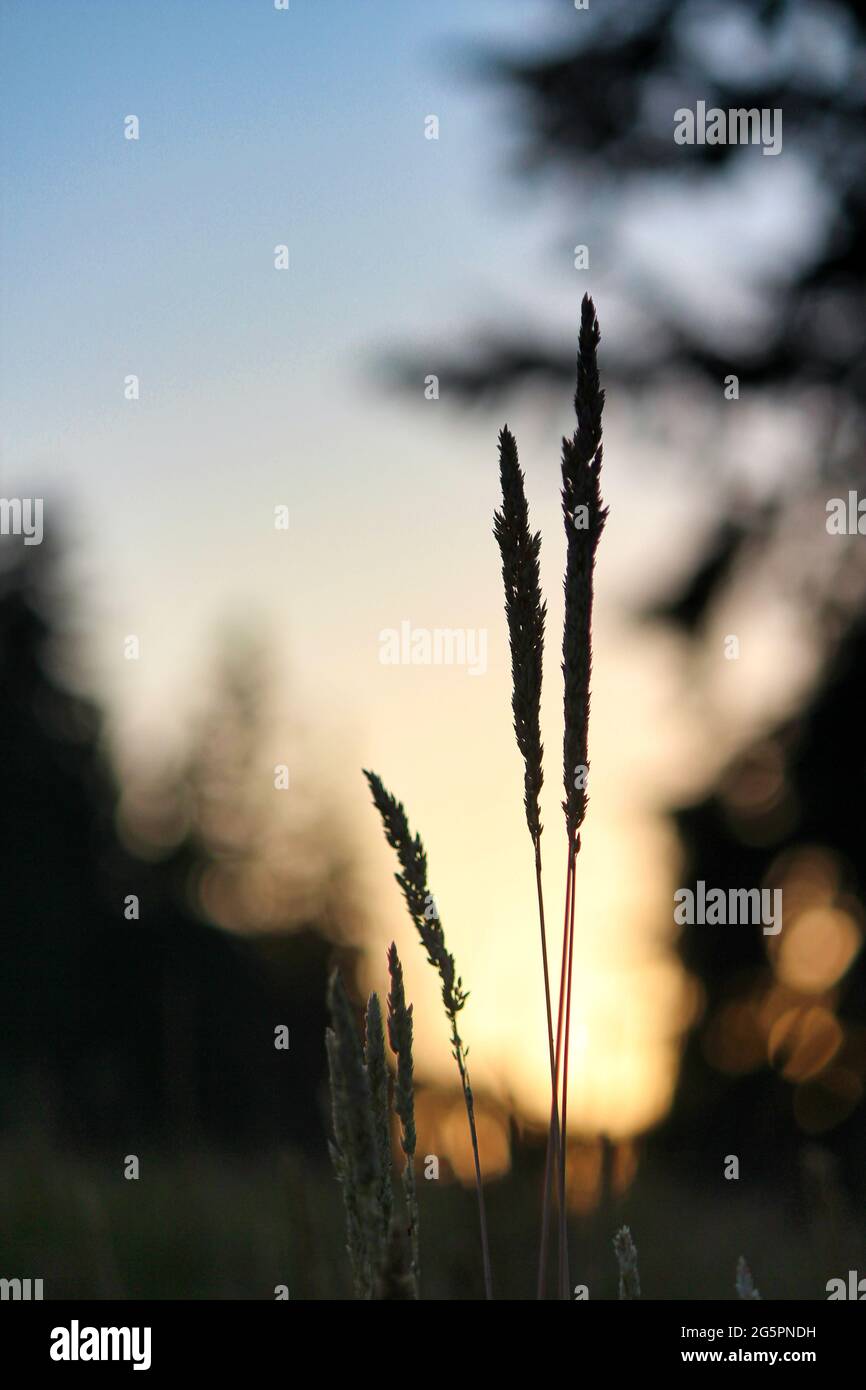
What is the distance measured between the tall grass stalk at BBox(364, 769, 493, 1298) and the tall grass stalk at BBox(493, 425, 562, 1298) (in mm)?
110

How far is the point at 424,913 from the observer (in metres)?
1.38

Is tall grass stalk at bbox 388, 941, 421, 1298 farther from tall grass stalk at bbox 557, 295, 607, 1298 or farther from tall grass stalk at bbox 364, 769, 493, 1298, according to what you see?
tall grass stalk at bbox 557, 295, 607, 1298

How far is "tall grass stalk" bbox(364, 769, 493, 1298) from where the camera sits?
4.38ft

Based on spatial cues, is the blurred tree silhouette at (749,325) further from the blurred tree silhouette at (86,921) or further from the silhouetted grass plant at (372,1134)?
the blurred tree silhouette at (86,921)

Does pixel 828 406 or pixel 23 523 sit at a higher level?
pixel 23 523

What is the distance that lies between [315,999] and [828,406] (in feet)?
67.7

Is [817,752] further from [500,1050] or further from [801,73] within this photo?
[500,1050]

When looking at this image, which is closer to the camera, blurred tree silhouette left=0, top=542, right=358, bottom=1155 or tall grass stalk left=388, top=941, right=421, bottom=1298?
tall grass stalk left=388, top=941, right=421, bottom=1298

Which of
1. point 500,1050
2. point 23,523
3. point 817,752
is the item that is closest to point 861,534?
point 817,752

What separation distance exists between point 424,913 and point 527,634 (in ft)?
1.16

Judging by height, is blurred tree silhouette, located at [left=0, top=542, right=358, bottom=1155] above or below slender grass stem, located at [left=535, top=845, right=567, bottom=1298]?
above

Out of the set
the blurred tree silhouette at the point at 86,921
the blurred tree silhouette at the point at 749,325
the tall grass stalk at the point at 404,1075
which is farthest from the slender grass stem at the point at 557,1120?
the blurred tree silhouette at the point at 86,921

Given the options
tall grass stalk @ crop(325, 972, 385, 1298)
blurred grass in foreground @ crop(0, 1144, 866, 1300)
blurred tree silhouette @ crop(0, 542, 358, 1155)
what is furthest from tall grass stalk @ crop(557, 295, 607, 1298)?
blurred tree silhouette @ crop(0, 542, 358, 1155)
